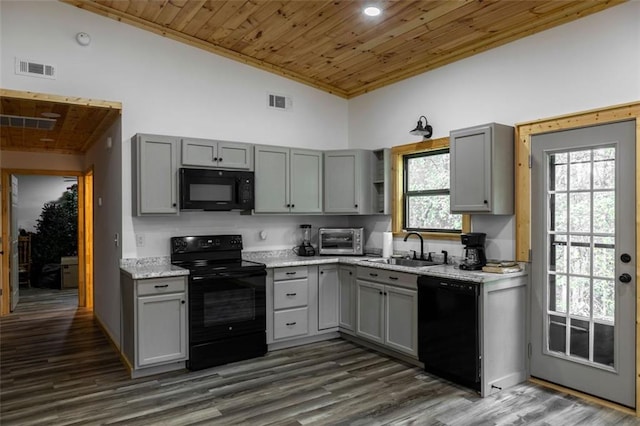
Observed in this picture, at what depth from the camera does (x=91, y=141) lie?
18.9ft

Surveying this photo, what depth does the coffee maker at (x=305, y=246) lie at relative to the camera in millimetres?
5109

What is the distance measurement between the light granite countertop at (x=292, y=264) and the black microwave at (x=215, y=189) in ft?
2.08

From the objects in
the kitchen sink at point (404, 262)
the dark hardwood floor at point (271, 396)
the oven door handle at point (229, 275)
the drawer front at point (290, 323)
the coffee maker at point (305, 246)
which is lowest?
the dark hardwood floor at point (271, 396)

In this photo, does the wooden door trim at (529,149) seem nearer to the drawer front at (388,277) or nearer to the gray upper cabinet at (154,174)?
the drawer front at (388,277)

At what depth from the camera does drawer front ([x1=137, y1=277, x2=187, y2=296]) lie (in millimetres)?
3748

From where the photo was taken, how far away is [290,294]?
4.56 metres

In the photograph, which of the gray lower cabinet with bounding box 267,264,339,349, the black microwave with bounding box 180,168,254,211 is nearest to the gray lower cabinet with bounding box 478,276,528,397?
the gray lower cabinet with bounding box 267,264,339,349

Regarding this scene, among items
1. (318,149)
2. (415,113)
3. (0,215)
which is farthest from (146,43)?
(0,215)

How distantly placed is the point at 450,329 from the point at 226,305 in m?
2.02

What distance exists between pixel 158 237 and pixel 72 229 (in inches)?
233

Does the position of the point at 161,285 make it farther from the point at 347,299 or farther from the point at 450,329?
the point at 450,329

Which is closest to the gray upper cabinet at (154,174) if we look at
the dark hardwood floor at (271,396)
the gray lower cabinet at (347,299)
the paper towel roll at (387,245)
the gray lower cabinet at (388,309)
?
the dark hardwood floor at (271,396)

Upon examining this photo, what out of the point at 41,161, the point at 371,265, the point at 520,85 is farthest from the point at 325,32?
the point at 41,161

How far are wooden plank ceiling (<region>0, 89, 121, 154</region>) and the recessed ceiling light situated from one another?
7.92 ft
